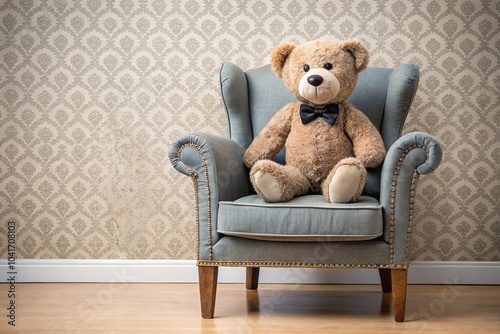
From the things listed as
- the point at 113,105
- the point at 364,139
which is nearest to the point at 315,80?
the point at 364,139

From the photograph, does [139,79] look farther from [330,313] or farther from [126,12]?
[330,313]

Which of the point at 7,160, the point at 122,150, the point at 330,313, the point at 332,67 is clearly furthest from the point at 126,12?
the point at 330,313

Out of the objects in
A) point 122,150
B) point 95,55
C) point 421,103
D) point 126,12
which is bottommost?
point 122,150

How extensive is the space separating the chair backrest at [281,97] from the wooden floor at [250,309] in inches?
24.8

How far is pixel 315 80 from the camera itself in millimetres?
2160

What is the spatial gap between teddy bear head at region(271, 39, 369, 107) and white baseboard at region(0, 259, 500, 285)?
856 millimetres

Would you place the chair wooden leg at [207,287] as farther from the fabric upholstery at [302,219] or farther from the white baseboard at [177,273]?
the white baseboard at [177,273]

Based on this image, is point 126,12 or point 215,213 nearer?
point 215,213

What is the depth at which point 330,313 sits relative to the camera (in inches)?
83.0

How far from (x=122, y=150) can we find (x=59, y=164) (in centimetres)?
31

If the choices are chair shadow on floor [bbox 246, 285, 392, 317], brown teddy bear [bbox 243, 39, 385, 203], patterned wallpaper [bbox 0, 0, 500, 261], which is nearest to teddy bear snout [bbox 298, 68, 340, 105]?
brown teddy bear [bbox 243, 39, 385, 203]

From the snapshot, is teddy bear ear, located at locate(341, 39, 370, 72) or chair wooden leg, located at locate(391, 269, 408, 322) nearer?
chair wooden leg, located at locate(391, 269, 408, 322)

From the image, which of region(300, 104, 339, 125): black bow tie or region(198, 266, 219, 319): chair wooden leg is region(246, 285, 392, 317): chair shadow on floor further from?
region(300, 104, 339, 125): black bow tie

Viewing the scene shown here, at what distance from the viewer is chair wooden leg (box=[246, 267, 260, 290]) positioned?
8.23 feet
